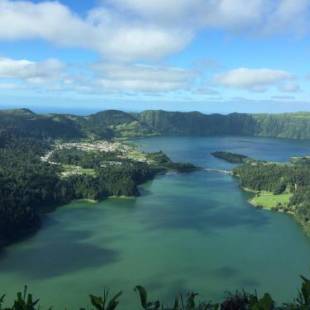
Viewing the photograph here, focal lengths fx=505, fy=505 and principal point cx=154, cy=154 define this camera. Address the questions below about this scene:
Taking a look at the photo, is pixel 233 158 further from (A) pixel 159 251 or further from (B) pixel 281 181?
(A) pixel 159 251

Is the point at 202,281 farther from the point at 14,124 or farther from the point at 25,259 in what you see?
the point at 14,124

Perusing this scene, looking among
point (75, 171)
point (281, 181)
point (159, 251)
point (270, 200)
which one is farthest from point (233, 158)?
point (159, 251)

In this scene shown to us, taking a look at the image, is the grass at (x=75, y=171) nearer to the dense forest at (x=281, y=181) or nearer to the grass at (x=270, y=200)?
the dense forest at (x=281, y=181)

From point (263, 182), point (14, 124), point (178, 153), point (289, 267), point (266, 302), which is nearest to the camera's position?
point (266, 302)

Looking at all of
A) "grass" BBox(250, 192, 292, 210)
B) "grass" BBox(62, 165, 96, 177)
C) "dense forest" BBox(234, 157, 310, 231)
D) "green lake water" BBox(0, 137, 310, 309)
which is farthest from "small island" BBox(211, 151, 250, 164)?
"green lake water" BBox(0, 137, 310, 309)

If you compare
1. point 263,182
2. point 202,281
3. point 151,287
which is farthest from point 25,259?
point 263,182

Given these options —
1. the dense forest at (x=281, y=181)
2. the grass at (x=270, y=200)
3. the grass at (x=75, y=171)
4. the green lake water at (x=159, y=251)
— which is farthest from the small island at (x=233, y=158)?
the green lake water at (x=159, y=251)
